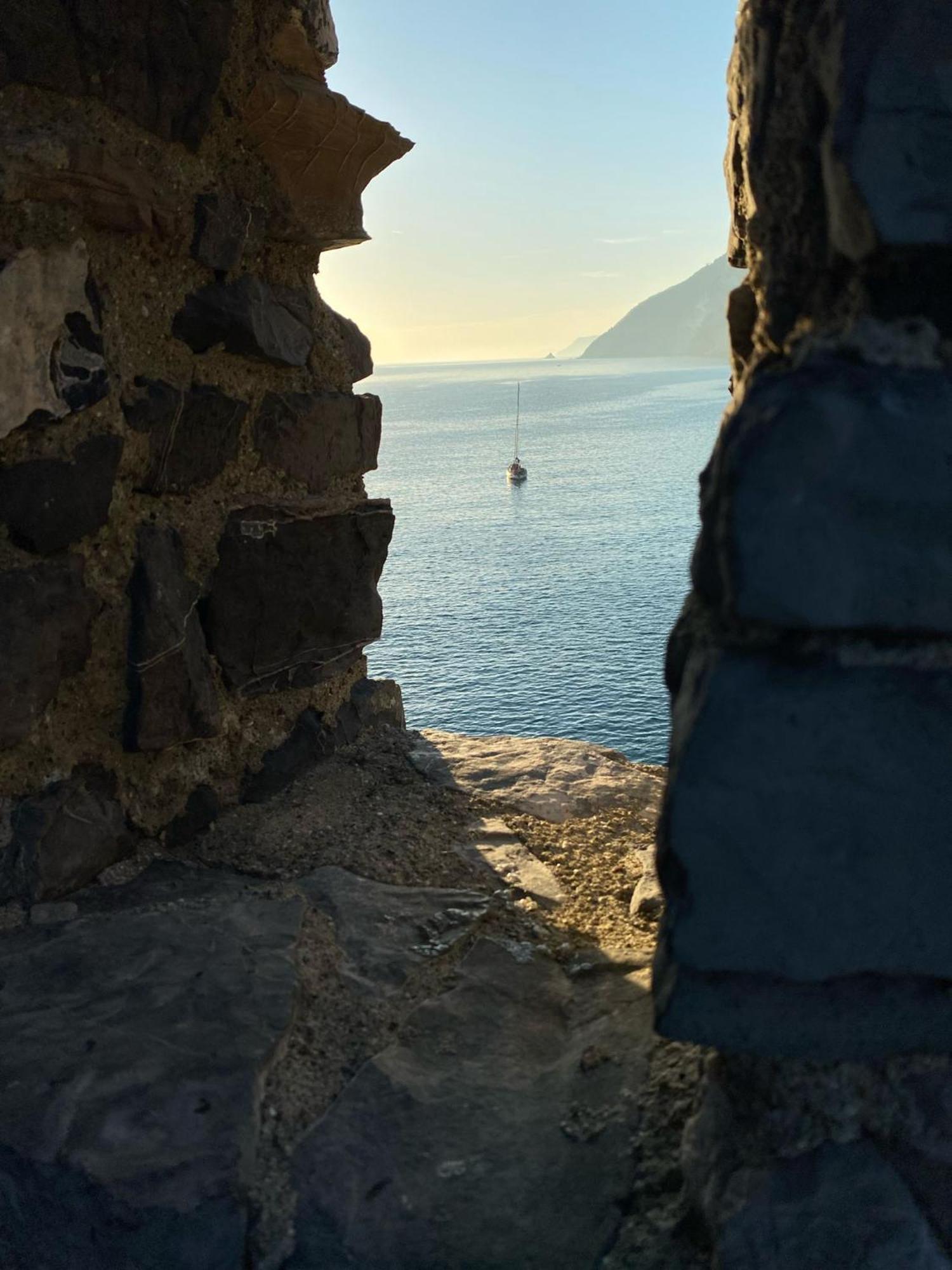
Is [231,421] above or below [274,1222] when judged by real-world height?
above

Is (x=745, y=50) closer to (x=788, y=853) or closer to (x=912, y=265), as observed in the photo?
(x=912, y=265)

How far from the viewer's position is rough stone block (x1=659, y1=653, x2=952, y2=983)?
104 centimetres

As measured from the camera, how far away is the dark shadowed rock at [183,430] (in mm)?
2199

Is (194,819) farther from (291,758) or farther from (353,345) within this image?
(353,345)

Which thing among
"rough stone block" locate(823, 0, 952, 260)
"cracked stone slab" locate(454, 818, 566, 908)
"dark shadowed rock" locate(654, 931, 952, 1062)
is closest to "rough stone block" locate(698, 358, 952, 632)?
"rough stone block" locate(823, 0, 952, 260)

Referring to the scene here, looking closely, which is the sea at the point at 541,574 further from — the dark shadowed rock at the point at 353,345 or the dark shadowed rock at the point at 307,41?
the dark shadowed rock at the point at 307,41

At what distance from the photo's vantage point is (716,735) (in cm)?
105

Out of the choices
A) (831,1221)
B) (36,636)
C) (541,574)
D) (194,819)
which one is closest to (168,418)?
(36,636)

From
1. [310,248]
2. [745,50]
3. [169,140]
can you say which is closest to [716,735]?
[745,50]

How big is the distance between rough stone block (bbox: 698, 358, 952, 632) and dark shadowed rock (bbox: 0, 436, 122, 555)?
54.9 inches

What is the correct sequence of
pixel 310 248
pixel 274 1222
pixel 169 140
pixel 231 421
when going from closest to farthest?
pixel 274 1222
pixel 169 140
pixel 231 421
pixel 310 248

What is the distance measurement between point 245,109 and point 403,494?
150 ft

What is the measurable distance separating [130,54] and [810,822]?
1.85 m

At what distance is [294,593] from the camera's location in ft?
8.41
